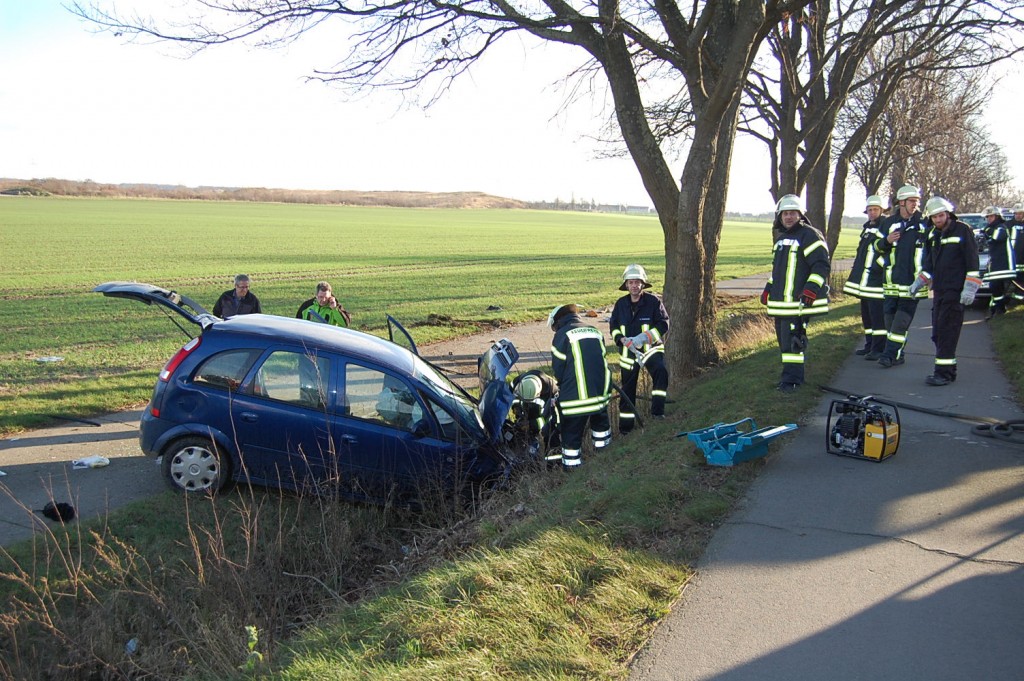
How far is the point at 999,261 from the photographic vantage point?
1437 centimetres

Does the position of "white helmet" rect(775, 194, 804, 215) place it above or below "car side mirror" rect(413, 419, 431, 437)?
above

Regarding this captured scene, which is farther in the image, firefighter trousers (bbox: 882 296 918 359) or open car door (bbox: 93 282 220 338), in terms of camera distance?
firefighter trousers (bbox: 882 296 918 359)

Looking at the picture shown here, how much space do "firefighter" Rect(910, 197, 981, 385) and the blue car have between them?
5239 mm

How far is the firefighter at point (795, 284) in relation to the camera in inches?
321

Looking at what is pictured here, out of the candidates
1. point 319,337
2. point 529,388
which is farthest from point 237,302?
point 529,388

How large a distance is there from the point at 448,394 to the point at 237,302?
424 cm

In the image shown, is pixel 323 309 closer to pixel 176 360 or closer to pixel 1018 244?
pixel 176 360

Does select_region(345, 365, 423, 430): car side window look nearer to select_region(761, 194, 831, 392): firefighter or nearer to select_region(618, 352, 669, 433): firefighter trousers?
select_region(618, 352, 669, 433): firefighter trousers

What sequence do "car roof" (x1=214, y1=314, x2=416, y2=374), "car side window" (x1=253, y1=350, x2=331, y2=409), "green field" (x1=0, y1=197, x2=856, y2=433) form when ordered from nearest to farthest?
"car side window" (x1=253, y1=350, x2=331, y2=409) → "car roof" (x1=214, y1=314, x2=416, y2=374) → "green field" (x1=0, y1=197, x2=856, y2=433)

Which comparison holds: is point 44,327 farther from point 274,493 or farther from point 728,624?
point 728,624

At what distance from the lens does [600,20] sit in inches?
361

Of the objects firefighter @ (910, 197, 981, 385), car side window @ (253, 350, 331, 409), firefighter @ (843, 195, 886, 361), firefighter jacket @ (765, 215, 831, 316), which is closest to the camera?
car side window @ (253, 350, 331, 409)

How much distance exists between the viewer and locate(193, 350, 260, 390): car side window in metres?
6.52

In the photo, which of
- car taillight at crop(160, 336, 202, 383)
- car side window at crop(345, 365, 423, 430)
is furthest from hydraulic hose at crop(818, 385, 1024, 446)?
car taillight at crop(160, 336, 202, 383)
